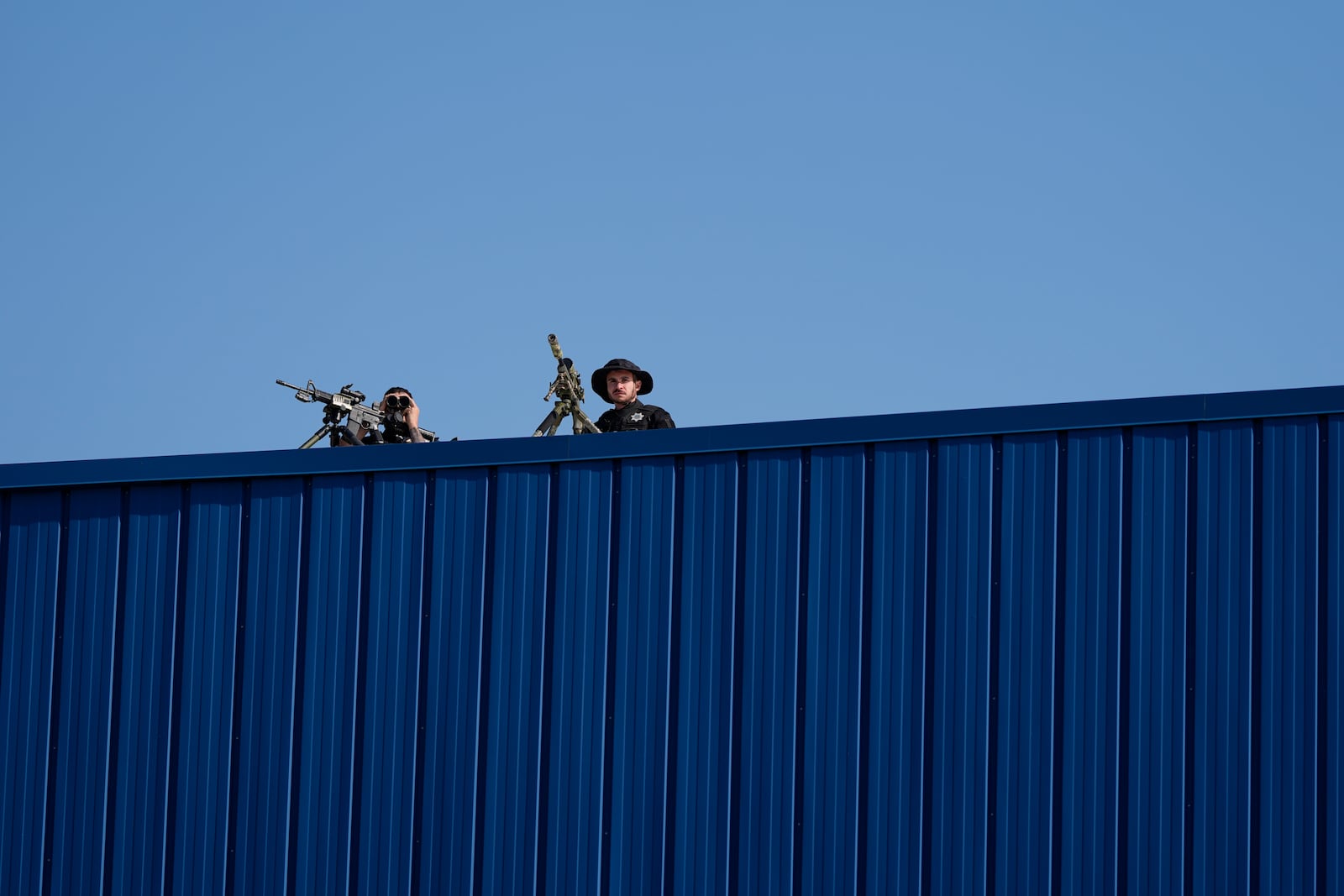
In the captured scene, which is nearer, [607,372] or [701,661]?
[701,661]

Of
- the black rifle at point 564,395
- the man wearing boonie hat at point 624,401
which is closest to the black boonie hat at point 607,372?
A: the man wearing boonie hat at point 624,401

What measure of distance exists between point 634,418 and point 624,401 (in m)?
0.31

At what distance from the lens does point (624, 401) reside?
11281 mm

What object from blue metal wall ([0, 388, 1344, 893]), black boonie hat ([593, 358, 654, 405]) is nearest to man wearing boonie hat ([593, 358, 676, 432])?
black boonie hat ([593, 358, 654, 405])

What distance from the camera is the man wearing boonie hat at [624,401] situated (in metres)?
10.9

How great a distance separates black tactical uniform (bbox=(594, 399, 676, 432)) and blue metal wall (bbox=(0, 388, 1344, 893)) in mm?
2526

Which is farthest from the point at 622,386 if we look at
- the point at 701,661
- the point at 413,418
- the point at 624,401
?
the point at 701,661

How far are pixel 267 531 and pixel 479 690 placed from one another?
1.29 m

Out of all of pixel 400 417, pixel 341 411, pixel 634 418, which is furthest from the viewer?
pixel 341 411

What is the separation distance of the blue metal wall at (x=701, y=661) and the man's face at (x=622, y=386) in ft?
9.94

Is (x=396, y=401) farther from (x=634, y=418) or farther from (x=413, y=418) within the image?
(x=634, y=418)

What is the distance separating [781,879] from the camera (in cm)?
793

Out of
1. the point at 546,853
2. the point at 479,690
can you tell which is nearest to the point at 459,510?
the point at 479,690

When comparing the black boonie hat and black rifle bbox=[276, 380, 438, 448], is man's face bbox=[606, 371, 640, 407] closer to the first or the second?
the black boonie hat
